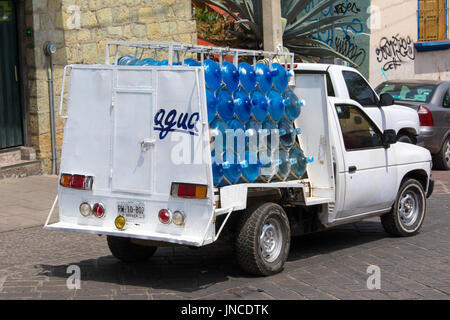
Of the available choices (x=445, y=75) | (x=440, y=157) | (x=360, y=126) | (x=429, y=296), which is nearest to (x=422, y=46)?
(x=445, y=75)

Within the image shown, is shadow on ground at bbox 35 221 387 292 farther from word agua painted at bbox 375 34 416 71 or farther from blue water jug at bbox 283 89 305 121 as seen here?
word agua painted at bbox 375 34 416 71

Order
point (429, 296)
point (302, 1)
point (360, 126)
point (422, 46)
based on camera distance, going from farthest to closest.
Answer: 1. point (422, 46)
2. point (302, 1)
3. point (360, 126)
4. point (429, 296)

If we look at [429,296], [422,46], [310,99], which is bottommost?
[429,296]

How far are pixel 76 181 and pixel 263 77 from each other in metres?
2.03

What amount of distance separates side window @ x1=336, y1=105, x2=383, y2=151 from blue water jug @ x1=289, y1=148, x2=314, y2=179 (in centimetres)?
60

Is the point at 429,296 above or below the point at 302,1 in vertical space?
below

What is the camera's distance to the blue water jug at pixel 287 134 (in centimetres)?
751

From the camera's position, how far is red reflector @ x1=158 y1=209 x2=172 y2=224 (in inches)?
258

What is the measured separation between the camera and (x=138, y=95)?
6711 mm

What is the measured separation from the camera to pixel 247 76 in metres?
7.03

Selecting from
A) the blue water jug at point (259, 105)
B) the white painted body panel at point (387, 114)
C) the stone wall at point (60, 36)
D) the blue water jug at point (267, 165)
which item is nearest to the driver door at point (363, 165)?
the blue water jug at point (267, 165)

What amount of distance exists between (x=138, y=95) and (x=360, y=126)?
2.84 metres

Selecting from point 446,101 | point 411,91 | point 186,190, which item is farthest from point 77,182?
point 446,101

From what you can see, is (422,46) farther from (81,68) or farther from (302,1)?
(81,68)
